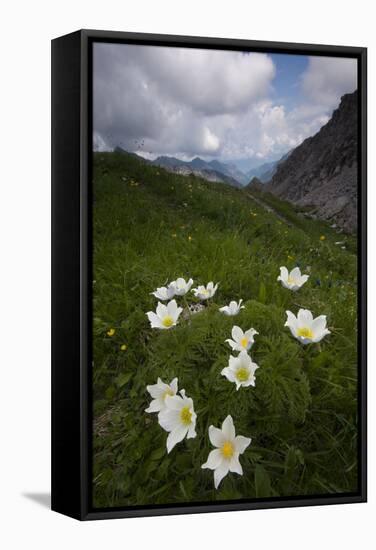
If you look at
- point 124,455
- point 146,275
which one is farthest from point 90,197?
point 124,455

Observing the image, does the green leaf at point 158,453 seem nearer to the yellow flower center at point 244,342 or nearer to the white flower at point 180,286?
the yellow flower center at point 244,342

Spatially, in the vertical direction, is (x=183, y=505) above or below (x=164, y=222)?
below

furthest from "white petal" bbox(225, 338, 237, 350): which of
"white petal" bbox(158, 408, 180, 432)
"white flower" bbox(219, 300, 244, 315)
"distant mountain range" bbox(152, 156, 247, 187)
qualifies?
"distant mountain range" bbox(152, 156, 247, 187)

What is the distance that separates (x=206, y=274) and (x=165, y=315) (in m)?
0.27

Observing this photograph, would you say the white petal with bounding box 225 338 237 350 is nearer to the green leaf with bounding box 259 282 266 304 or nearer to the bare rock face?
the green leaf with bounding box 259 282 266 304

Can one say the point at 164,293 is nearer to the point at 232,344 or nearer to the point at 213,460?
the point at 232,344

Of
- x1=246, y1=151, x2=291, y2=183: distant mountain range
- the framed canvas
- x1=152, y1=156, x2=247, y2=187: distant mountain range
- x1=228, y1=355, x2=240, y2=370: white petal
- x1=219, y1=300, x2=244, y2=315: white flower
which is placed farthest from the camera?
Answer: x1=246, y1=151, x2=291, y2=183: distant mountain range

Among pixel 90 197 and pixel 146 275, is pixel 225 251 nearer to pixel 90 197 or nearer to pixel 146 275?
pixel 146 275

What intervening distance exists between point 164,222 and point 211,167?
0.31m

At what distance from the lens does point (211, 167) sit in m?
4.03

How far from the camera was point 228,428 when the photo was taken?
3709mm

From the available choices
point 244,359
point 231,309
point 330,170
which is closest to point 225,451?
point 244,359

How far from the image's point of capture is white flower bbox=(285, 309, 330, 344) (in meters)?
3.88

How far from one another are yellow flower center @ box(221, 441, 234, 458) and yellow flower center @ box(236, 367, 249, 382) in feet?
0.82
